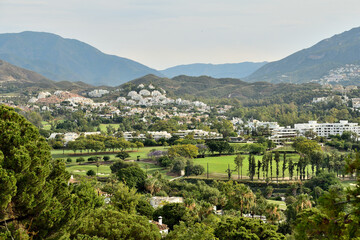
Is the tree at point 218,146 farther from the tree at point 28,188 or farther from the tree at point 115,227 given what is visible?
the tree at point 28,188

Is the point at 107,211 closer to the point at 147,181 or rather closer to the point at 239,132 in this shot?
the point at 147,181

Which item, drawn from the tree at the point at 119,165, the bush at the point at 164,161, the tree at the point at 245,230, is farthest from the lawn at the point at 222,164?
the tree at the point at 245,230

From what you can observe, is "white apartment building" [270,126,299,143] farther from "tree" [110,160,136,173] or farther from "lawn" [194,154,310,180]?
"tree" [110,160,136,173]

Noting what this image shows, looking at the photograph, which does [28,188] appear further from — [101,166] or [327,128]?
[327,128]

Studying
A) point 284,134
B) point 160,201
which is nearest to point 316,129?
point 284,134

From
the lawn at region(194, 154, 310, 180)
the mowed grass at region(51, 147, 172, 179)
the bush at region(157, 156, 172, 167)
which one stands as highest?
the bush at region(157, 156, 172, 167)

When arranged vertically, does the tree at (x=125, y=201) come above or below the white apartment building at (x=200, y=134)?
above

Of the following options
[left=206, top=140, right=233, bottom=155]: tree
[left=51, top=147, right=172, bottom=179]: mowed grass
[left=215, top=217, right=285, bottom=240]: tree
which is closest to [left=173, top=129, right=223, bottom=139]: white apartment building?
[left=51, top=147, right=172, bottom=179]: mowed grass

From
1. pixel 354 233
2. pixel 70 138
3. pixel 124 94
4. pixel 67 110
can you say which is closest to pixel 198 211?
pixel 354 233
